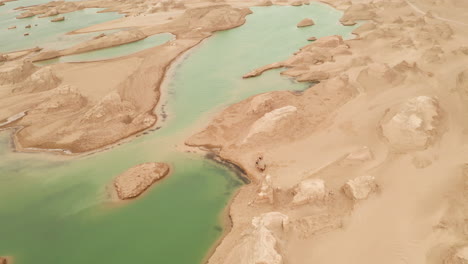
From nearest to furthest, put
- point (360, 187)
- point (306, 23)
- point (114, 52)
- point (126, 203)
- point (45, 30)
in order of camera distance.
→ point (360, 187) < point (126, 203) < point (114, 52) < point (306, 23) < point (45, 30)

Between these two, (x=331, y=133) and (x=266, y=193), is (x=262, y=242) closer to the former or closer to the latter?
(x=266, y=193)

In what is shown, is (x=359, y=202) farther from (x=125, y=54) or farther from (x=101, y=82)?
(x=125, y=54)

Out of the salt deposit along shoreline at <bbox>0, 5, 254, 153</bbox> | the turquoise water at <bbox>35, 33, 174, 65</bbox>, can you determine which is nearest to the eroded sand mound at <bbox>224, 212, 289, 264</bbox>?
the salt deposit along shoreline at <bbox>0, 5, 254, 153</bbox>

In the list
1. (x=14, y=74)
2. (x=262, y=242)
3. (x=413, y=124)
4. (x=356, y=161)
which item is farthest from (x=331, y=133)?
(x=14, y=74)

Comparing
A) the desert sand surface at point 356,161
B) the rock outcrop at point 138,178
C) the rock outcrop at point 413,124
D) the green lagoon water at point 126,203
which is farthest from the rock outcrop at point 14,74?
the rock outcrop at point 413,124

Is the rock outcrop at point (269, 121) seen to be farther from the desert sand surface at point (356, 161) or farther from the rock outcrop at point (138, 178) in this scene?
the rock outcrop at point (138, 178)
